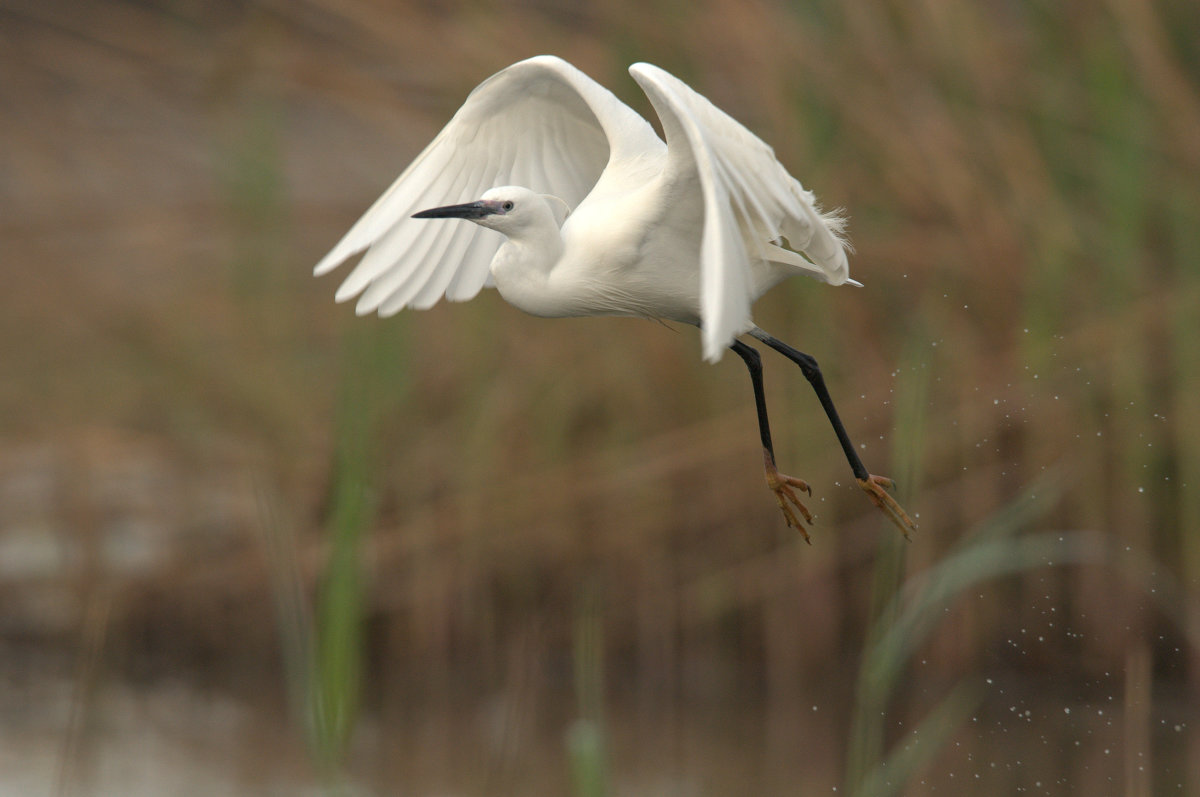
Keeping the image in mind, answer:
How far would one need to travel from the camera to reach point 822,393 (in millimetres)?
3150

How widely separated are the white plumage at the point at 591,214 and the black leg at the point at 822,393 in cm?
17

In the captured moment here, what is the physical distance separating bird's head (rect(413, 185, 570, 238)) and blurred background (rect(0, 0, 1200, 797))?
157 cm

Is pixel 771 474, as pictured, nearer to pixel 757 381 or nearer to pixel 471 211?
pixel 757 381

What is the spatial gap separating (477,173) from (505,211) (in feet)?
1.91

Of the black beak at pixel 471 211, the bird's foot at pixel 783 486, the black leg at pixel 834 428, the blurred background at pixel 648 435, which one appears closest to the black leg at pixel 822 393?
the black leg at pixel 834 428

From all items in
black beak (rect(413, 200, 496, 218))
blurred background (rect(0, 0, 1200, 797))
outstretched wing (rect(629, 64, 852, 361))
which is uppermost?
outstretched wing (rect(629, 64, 852, 361))

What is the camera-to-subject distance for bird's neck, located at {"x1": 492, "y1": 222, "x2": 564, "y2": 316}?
2.75m

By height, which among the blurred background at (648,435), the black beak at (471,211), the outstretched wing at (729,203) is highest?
the outstretched wing at (729,203)

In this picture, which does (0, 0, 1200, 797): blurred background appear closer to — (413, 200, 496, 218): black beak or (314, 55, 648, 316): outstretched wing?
(314, 55, 648, 316): outstretched wing

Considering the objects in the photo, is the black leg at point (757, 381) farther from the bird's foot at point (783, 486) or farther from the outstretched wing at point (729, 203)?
the outstretched wing at point (729, 203)

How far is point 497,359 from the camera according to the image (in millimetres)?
5270

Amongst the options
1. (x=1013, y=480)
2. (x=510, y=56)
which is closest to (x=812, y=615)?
(x=1013, y=480)

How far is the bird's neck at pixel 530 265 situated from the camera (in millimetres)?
2750

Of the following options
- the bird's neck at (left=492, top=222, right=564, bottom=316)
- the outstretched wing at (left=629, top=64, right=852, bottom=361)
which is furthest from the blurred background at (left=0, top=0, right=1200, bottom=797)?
the outstretched wing at (left=629, top=64, right=852, bottom=361)
